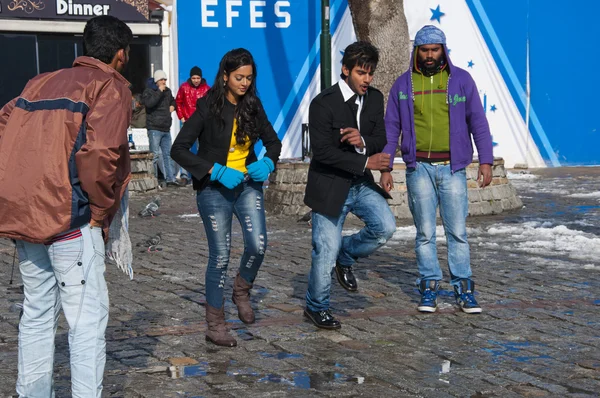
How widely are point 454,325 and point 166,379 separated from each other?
2162 mm

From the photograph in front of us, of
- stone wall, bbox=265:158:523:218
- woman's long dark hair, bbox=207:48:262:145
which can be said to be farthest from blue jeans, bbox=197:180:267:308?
stone wall, bbox=265:158:523:218

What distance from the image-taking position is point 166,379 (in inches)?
224

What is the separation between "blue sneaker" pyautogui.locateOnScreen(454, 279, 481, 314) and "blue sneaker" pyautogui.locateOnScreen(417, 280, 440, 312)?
6.5 inches

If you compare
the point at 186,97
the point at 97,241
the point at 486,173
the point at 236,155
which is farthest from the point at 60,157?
the point at 186,97

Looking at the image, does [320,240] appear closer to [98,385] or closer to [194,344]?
[194,344]

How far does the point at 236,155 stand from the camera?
21.6 ft

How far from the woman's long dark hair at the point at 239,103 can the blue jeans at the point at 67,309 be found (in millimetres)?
2087

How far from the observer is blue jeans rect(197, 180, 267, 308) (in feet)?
21.3

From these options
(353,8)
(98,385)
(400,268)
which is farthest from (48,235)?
(353,8)

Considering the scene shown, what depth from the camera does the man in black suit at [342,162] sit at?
6.72 m

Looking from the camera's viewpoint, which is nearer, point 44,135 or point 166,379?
point 44,135

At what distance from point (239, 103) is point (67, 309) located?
7.98 feet

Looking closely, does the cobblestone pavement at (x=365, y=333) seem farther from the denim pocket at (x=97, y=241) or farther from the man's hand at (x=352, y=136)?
the man's hand at (x=352, y=136)

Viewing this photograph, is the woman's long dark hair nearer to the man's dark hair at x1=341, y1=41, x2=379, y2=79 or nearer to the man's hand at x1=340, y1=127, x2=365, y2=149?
the man's hand at x1=340, y1=127, x2=365, y2=149
